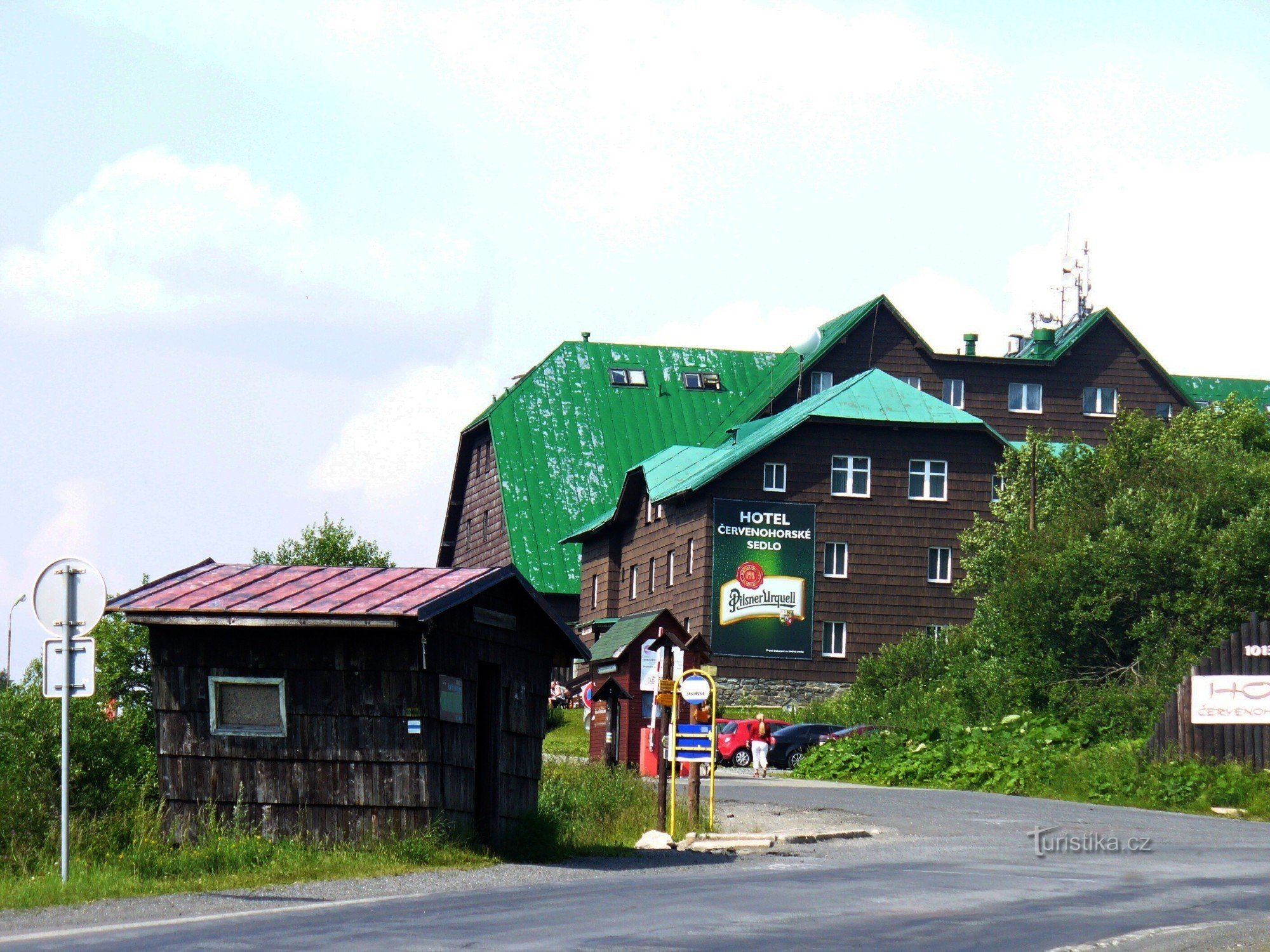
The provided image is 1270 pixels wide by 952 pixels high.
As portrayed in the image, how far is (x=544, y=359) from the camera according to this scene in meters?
63.8

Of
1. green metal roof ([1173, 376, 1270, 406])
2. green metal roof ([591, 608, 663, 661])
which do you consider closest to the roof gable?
green metal roof ([591, 608, 663, 661])

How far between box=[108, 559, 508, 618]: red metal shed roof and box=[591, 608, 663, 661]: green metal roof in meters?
12.5

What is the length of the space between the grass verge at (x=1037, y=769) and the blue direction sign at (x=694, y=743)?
1099cm

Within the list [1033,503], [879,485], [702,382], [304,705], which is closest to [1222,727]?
[1033,503]

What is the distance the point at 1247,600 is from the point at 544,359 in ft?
104

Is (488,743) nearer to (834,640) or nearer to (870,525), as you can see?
(834,640)

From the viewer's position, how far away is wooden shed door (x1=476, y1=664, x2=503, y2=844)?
718 inches

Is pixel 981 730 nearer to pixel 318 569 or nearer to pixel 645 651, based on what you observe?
pixel 645 651

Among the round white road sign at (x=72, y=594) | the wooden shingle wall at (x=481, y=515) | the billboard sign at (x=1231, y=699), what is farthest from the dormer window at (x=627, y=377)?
the round white road sign at (x=72, y=594)

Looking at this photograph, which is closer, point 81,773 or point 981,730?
point 81,773

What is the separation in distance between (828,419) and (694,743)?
1226 inches

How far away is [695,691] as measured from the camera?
22.0m

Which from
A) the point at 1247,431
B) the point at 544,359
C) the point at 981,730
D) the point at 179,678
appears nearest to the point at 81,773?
the point at 179,678

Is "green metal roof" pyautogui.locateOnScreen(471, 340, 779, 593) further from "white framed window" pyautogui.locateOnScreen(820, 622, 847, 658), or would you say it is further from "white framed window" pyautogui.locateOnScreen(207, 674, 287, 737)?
"white framed window" pyautogui.locateOnScreen(207, 674, 287, 737)
